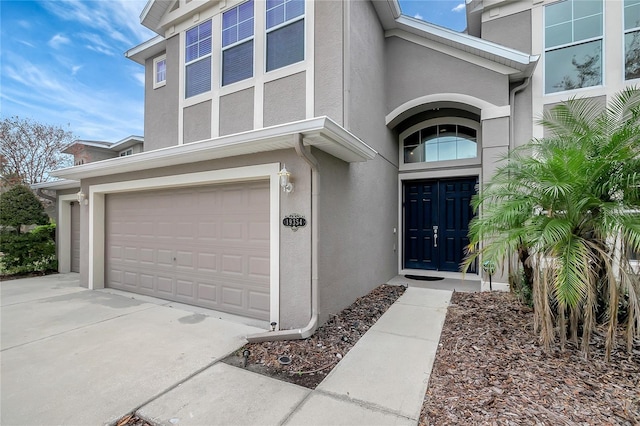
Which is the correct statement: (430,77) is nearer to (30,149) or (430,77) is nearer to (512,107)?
(512,107)

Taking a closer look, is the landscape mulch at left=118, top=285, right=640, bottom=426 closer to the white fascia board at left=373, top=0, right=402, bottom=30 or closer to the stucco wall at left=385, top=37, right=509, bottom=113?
the stucco wall at left=385, top=37, right=509, bottom=113

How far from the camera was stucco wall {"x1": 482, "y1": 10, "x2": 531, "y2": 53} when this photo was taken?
252 inches

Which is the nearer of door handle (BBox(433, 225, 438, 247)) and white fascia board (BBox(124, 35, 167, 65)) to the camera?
A: door handle (BBox(433, 225, 438, 247))

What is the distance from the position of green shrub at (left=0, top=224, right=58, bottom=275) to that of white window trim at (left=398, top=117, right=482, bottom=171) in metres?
11.5

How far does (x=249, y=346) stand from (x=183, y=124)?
5.75 m

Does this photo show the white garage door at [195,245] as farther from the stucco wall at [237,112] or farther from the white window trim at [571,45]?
the white window trim at [571,45]

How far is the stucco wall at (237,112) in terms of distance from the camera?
6.16 m

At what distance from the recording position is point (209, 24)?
6.84 m

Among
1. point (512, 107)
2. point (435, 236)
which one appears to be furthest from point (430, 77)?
point (435, 236)

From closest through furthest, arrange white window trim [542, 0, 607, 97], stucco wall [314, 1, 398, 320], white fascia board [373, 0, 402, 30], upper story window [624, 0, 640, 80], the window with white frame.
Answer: stucco wall [314, 1, 398, 320], upper story window [624, 0, 640, 80], white window trim [542, 0, 607, 97], white fascia board [373, 0, 402, 30], the window with white frame

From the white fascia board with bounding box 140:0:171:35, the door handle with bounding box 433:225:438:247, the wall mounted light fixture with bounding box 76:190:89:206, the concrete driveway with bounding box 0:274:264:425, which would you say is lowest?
the concrete driveway with bounding box 0:274:264:425

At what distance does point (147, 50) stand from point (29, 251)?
7.28 m

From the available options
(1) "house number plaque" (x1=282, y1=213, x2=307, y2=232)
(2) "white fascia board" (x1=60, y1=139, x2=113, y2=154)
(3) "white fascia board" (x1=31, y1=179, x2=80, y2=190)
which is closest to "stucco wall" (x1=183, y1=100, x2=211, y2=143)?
(1) "house number plaque" (x1=282, y1=213, x2=307, y2=232)

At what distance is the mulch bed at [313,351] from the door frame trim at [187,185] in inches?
25.7
